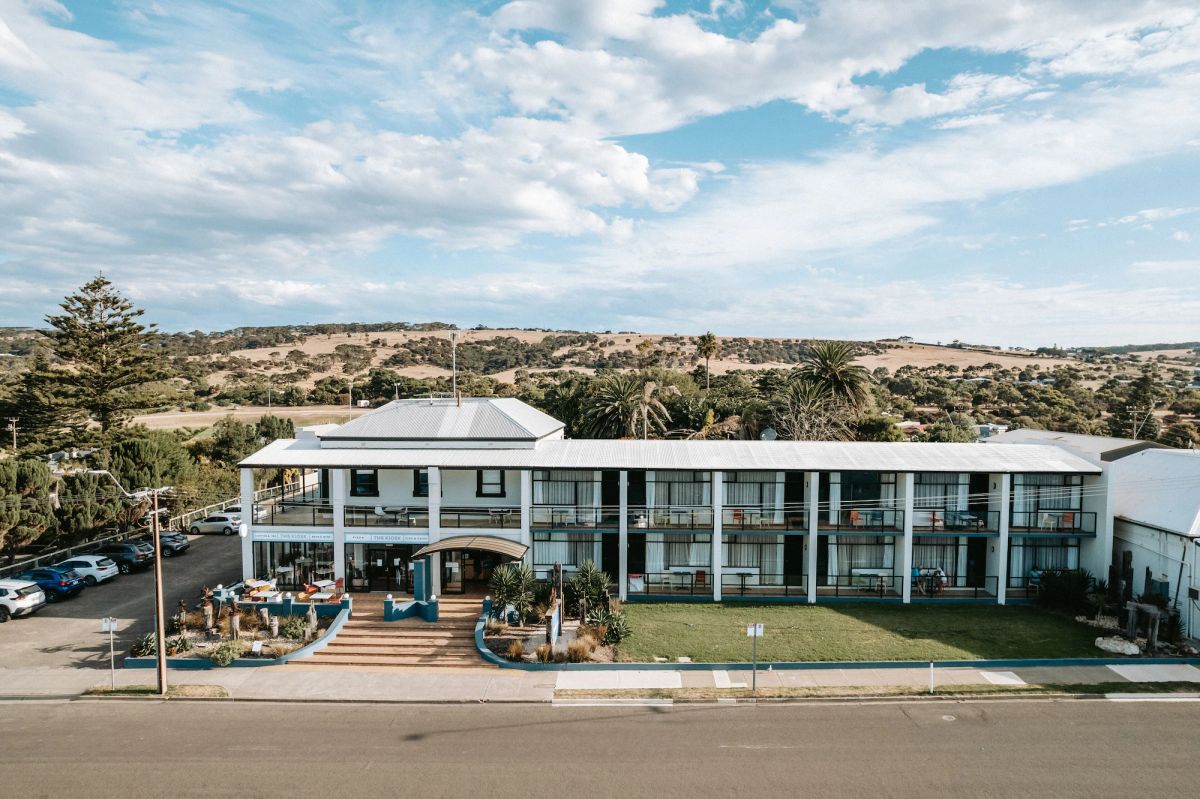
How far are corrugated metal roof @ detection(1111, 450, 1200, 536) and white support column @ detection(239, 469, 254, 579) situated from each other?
3300cm

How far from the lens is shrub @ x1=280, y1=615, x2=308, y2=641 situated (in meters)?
23.6

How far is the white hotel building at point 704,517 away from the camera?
27.5m

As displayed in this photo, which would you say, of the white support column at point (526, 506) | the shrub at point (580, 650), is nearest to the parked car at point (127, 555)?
the white support column at point (526, 506)

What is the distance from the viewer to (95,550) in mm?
34656

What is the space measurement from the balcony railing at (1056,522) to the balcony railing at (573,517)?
1550cm

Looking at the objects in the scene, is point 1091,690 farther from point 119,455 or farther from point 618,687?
point 119,455

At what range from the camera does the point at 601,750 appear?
1698 centimetres

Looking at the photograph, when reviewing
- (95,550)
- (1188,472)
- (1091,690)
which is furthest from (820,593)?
(95,550)

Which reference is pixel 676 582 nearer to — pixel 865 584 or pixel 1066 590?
Result: pixel 865 584

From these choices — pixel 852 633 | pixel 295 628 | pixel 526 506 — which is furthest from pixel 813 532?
pixel 295 628

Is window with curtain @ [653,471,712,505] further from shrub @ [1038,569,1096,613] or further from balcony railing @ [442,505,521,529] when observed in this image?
shrub @ [1038,569,1096,613]

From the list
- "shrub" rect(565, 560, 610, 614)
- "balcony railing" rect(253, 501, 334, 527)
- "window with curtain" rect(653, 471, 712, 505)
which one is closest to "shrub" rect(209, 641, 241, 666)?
"balcony railing" rect(253, 501, 334, 527)

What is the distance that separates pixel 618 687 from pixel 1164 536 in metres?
19.8

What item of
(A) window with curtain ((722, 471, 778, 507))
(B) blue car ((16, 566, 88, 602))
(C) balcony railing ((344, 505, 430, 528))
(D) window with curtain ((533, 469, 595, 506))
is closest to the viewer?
(C) balcony railing ((344, 505, 430, 528))
